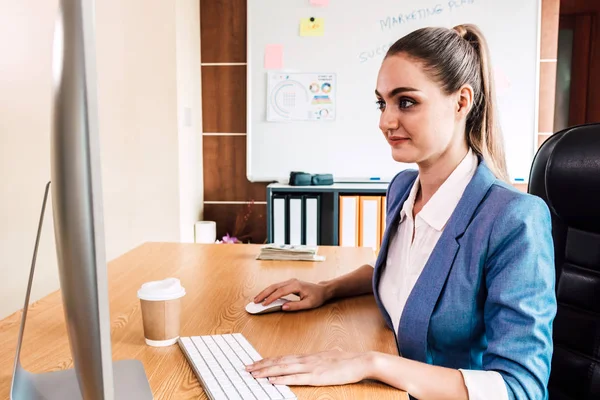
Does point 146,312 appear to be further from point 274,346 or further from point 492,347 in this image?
point 492,347

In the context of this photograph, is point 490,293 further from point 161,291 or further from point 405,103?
point 161,291

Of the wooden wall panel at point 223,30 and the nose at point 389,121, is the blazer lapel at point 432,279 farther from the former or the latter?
the wooden wall panel at point 223,30

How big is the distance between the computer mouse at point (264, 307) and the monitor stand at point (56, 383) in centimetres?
32

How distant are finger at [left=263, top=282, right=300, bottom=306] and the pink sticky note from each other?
2.47m

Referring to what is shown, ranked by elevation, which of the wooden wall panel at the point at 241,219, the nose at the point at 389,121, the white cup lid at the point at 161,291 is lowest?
the wooden wall panel at the point at 241,219

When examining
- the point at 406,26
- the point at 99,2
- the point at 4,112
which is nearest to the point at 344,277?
the point at 4,112

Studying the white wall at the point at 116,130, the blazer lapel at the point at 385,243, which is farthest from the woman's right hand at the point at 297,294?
the white wall at the point at 116,130

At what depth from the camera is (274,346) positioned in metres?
0.91

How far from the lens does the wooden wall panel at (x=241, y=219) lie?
141 inches

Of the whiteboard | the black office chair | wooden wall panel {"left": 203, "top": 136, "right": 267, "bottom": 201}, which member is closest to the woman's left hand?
the black office chair

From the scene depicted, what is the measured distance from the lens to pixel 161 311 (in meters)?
0.89

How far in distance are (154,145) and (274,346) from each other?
2203 mm

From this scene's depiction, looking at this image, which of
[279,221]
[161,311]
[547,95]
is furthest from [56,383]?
[547,95]

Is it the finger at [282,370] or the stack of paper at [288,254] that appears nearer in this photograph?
the finger at [282,370]
